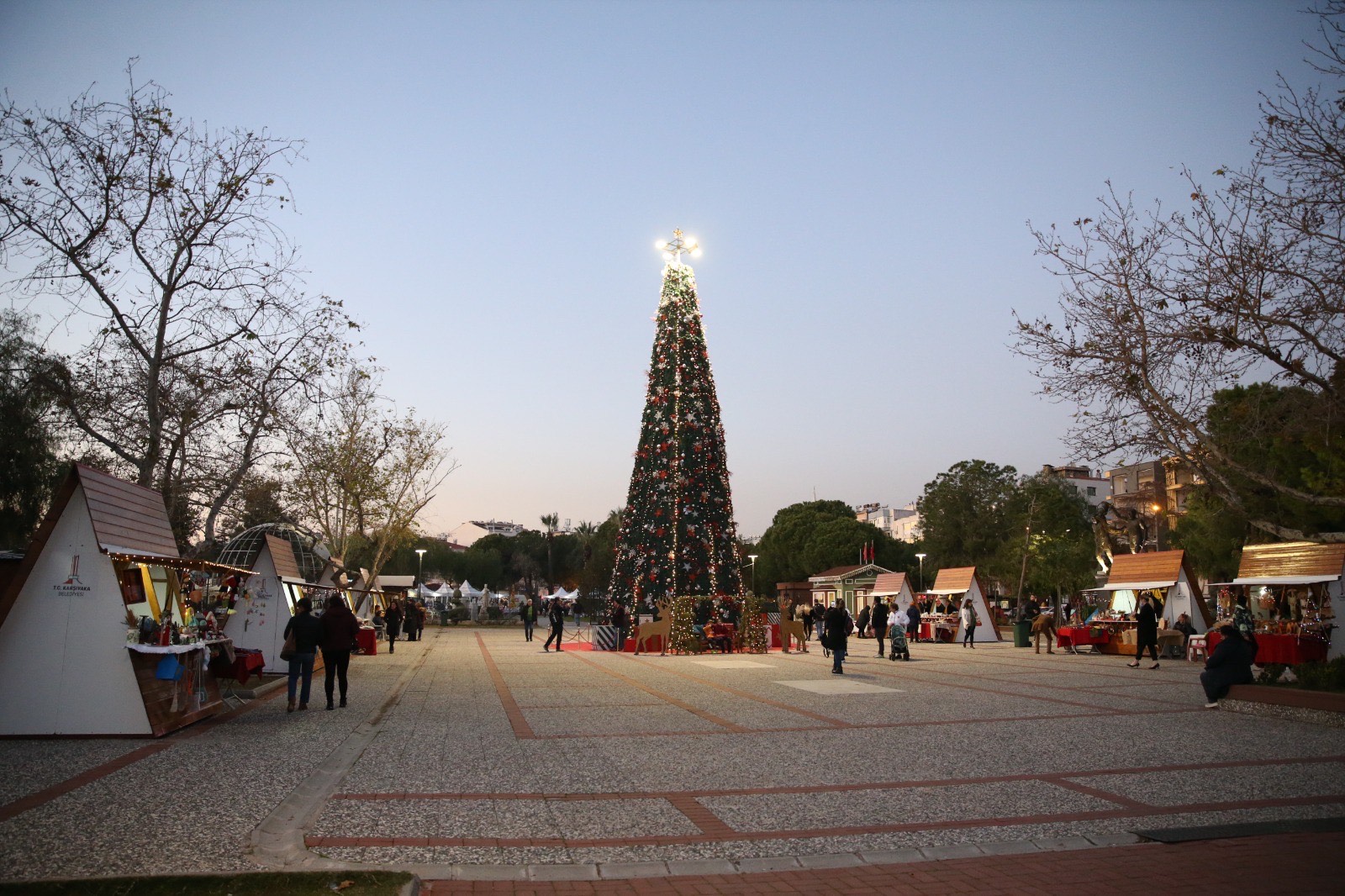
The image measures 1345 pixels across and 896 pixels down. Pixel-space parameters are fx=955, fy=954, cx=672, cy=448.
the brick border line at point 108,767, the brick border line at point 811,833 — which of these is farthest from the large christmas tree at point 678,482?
the brick border line at point 811,833

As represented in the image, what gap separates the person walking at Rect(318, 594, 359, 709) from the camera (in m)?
13.8

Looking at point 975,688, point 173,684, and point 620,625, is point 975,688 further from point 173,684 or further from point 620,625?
point 620,625

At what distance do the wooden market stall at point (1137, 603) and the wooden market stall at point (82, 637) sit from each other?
23914 mm

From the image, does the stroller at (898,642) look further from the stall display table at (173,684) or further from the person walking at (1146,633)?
the stall display table at (173,684)

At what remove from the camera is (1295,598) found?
828 inches

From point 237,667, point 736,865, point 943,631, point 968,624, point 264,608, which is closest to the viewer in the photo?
point 736,865

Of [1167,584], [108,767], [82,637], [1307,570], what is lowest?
[108,767]

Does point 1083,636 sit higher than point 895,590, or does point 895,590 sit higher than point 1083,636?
point 895,590

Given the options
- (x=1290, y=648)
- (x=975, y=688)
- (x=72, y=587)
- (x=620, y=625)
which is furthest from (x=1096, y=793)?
(x=620, y=625)

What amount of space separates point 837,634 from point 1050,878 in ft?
47.4

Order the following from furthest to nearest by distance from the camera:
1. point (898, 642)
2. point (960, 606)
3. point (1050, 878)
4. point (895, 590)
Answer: point (895, 590) < point (960, 606) < point (898, 642) < point (1050, 878)

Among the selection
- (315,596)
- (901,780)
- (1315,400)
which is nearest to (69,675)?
(901,780)

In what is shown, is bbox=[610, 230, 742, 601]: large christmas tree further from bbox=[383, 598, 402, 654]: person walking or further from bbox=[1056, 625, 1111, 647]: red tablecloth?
bbox=[1056, 625, 1111, 647]: red tablecloth

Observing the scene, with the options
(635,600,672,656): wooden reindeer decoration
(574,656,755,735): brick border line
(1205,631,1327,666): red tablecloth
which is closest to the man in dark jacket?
(574,656,755,735): brick border line
